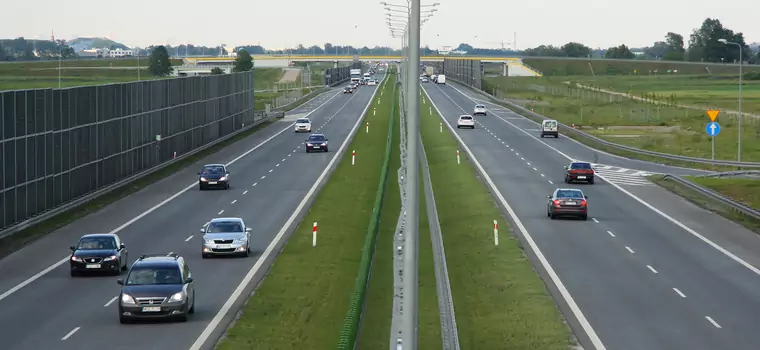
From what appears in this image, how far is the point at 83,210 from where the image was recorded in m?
55.3

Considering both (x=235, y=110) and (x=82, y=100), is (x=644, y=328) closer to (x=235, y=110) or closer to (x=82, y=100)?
(x=82, y=100)

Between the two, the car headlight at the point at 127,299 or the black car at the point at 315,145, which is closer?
the car headlight at the point at 127,299

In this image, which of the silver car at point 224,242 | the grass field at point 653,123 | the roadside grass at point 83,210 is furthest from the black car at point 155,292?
the grass field at point 653,123

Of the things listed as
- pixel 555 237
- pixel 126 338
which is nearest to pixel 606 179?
pixel 555 237

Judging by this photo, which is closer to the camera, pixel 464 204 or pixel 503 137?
pixel 464 204

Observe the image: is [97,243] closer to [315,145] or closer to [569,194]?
[569,194]

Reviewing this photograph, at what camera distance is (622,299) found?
33.3 metres

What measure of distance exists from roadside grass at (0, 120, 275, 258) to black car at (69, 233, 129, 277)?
634 centimetres

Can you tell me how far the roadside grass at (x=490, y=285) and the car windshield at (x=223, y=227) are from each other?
6.99m

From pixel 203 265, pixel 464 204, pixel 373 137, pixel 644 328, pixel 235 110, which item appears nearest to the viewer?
pixel 644 328

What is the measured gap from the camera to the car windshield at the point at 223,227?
41.6m

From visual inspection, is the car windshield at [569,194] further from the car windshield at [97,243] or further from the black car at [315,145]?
the black car at [315,145]

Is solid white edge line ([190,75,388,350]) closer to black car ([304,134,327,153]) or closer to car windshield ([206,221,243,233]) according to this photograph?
car windshield ([206,221,243,233])

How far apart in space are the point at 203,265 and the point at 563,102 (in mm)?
143505
